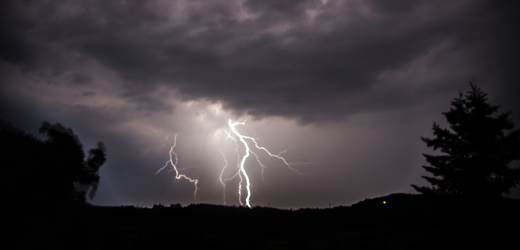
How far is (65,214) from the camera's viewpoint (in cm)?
1648

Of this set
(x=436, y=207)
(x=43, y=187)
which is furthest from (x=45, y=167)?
(x=436, y=207)

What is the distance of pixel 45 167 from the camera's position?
20875mm

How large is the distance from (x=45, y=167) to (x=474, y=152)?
94.9 feet

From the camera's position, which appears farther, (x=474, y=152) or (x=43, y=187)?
(x=43, y=187)

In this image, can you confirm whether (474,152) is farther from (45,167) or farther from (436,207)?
(45,167)

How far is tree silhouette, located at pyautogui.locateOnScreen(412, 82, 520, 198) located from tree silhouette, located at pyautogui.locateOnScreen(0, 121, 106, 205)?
2337 cm

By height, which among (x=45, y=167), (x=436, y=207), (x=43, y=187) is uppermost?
(x=45, y=167)

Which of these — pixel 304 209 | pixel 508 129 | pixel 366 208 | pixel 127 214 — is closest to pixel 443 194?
pixel 508 129

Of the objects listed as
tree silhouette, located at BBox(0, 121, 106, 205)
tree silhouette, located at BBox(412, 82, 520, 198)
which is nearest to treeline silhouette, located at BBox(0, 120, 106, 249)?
tree silhouette, located at BBox(0, 121, 106, 205)

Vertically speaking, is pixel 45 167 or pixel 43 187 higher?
pixel 45 167

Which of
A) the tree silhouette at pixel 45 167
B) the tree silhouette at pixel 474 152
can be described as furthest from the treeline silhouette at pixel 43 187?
the tree silhouette at pixel 474 152

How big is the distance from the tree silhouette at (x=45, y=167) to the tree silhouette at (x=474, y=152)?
76.7 feet

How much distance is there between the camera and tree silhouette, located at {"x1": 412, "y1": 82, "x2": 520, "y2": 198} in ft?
42.9

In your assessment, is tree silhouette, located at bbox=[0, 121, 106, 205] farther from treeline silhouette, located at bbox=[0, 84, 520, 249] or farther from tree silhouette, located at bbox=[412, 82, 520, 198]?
tree silhouette, located at bbox=[412, 82, 520, 198]
